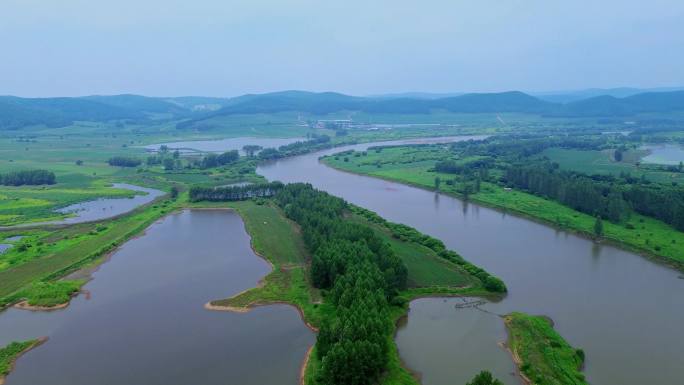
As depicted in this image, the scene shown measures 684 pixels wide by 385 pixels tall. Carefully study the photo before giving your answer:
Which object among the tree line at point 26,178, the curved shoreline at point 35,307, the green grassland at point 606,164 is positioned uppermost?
the tree line at point 26,178

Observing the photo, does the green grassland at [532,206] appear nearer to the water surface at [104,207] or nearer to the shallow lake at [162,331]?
the shallow lake at [162,331]

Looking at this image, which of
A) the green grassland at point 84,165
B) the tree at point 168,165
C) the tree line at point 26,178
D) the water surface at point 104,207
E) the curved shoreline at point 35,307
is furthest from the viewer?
the tree at point 168,165

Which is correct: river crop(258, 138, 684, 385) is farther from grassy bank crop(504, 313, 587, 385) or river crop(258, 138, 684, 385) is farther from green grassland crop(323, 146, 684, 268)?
green grassland crop(323, 146, 684, 268)

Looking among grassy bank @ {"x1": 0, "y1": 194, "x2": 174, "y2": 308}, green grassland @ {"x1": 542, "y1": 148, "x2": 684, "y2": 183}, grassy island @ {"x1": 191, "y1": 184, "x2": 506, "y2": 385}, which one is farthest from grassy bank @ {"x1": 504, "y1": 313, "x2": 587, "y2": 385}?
green grassland @ {"x1": 542, "y1": 148, "x2": 684, "y2": 183}

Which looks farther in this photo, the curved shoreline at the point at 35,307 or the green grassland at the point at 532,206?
the green grassland at the point at 532,206

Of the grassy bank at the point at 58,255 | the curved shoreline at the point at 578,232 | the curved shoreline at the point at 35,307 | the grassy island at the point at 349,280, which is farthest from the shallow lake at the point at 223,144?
the curved shoreline at the point at 35,307

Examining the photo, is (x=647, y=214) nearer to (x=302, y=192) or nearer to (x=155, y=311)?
(x=302, y=192)

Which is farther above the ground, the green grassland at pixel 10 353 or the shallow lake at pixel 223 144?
the shallow lake at pixel 223 144
